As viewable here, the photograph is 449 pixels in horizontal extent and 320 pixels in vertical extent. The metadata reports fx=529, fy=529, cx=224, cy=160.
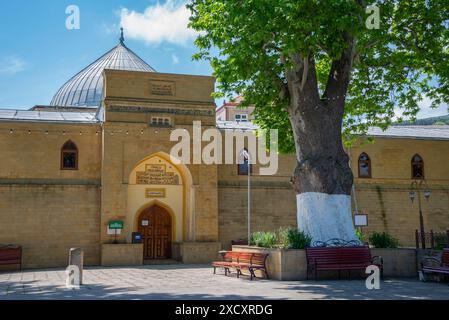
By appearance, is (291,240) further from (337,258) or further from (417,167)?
(417,167)

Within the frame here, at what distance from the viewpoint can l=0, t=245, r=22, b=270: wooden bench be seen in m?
19.9

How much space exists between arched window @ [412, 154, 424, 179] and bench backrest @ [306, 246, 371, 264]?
556 inches

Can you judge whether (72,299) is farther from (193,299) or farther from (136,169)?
(136,169)

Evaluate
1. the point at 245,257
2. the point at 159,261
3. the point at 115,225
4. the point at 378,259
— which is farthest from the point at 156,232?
the point at 378,259

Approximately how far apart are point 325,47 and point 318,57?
142 inches

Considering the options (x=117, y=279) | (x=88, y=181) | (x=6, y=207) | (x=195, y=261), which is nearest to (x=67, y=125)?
(x=88, y=181)

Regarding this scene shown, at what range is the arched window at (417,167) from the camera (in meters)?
27.2

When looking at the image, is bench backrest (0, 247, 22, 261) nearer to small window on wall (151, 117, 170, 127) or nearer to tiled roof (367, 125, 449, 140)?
small window on wall (151, 117, 170, 127)

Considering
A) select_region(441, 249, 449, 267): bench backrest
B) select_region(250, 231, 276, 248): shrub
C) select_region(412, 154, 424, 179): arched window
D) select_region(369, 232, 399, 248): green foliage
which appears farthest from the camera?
select_region(412, 154, 424, 179): arched window

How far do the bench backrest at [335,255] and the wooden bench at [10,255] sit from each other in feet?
38.9

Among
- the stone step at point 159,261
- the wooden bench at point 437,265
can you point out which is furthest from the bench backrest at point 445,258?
the stone step at point 159,261

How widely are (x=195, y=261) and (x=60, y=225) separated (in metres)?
5.72

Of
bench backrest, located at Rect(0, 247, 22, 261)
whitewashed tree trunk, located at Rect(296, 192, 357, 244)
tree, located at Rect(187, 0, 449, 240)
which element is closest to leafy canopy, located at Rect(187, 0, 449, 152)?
tree, located at Rect(187, 0, 449, 240)

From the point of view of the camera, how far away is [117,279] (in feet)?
49.9
